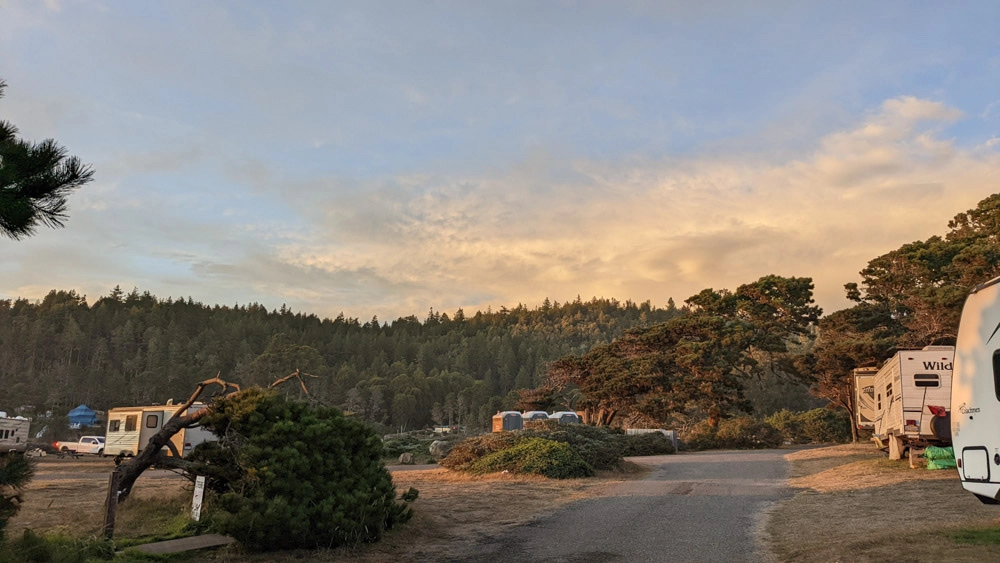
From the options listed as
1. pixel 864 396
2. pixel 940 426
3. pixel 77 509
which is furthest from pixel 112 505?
pixel 864 396

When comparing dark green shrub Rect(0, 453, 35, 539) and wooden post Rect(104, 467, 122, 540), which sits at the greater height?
dark green shrub Rect(0, 453, 35, 539)

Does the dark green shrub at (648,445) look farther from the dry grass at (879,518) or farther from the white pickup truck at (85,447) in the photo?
the white pickup truck at (85,447)

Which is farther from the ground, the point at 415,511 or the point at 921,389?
the point at 921,389

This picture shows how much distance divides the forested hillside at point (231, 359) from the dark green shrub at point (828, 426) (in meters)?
22.9

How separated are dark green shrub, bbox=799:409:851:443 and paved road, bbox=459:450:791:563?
31.6 meters

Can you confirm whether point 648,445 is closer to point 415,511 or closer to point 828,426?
point 828,426

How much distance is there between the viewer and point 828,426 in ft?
149

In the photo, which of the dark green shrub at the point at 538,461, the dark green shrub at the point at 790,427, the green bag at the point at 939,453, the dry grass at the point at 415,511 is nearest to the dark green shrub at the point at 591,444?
the dark green shrub at the point at 538,461

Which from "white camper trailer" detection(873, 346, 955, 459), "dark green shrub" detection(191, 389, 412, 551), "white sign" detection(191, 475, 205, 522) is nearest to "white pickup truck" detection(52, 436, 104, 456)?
"white sign" detection(191, 475, 205, 522)

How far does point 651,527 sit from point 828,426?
40.9 m

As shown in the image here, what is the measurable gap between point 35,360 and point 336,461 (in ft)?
424

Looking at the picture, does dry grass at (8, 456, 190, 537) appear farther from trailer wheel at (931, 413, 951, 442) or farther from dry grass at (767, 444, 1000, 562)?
trailer wheel at (931, 413, 951, 442)

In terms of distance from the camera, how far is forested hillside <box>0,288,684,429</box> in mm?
87875

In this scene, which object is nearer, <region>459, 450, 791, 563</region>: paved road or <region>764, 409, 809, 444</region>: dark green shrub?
<region>459, 450, 791, 563</region>: paved road
